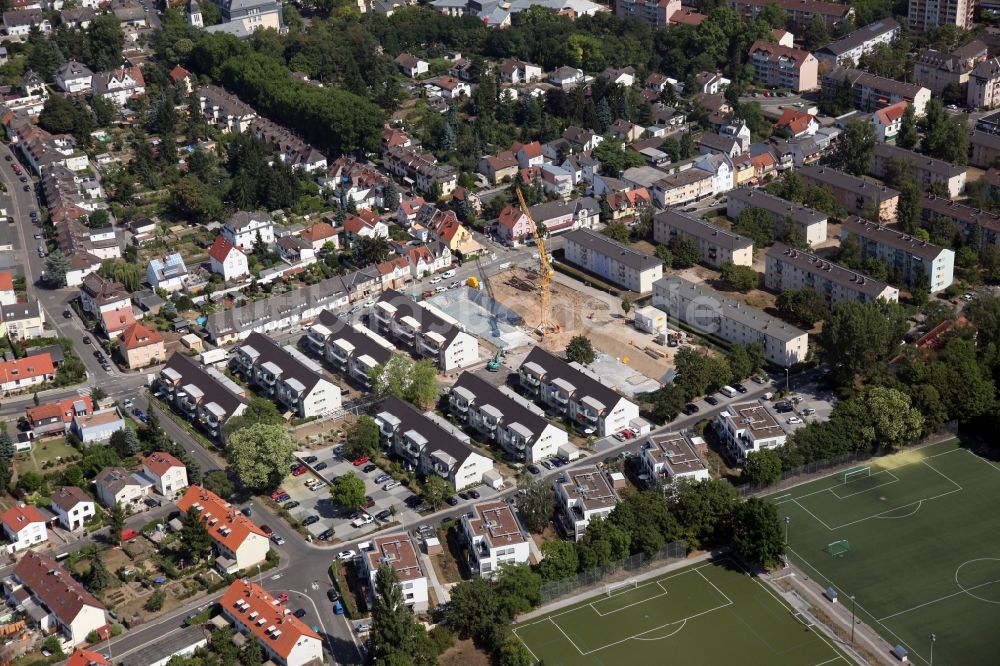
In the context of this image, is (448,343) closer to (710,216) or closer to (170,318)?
(170,318)

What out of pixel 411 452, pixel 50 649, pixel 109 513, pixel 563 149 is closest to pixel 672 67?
pixel 563 149

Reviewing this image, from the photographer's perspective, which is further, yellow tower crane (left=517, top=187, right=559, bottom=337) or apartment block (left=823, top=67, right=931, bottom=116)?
apartment block (left=823, top=67, right=931, bottom=116)

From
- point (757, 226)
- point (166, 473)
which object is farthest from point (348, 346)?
point (757, 226)

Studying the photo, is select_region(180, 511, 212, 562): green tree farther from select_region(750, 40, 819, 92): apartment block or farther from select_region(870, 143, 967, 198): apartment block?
select_region(750, 40, 819, 92): apartment block

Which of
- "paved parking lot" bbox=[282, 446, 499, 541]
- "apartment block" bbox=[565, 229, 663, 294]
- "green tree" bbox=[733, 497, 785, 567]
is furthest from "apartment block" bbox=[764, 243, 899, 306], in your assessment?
"paved parking lot" bbox=[282, 446, 499, 541]

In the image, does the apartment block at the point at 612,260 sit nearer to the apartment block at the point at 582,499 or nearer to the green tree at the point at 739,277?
the green tree at the point at 739,277

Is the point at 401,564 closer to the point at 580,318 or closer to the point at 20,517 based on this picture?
the point at 20,517
